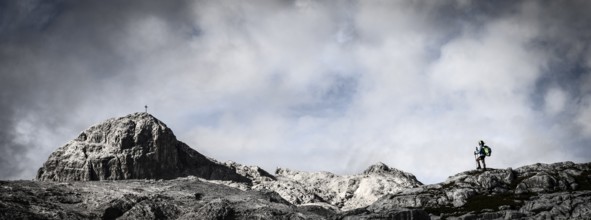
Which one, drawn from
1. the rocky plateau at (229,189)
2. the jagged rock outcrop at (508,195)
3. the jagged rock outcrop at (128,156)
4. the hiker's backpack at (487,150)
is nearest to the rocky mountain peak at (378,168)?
the rocky plateau at (229,189)

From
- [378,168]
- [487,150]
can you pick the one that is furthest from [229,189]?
[378,168]

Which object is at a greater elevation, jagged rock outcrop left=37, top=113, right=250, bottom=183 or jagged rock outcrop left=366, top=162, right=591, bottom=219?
jagged rock outcrop left=37, top=113, right=250, bottom=183

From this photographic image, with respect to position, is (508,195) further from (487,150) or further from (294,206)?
(294,206)

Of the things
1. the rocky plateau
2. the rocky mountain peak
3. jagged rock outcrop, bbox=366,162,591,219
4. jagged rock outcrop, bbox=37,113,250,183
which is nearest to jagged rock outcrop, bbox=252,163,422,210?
the rocky mountain peak

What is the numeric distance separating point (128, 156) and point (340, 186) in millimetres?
64190

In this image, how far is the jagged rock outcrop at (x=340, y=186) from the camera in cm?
15112

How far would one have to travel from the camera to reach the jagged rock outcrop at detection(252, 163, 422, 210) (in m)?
151

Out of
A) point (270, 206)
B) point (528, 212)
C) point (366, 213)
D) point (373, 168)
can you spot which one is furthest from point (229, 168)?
point (528, 212)

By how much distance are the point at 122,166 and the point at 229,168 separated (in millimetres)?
35742

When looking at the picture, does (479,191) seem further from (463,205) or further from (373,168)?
(373,168)

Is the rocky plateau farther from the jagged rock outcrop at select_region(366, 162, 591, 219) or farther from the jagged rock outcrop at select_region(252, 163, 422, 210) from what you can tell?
the jagged rock outcrop at select_region(252, 163, 422, 210)

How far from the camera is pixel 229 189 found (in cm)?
11956

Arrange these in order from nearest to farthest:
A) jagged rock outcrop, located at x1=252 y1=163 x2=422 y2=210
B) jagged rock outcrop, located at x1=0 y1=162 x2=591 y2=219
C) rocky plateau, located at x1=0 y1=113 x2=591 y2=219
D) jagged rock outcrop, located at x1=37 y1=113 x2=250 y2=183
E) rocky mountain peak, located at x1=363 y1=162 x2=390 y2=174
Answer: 1. jagged rock outcrop, located at x1=0 y1=162 x2=591 y2=219
2. rocky plateau, located at x1=0 y1=113 x2=591 y2=219
3. jagged rock outcrop, located at x1=37 y1=113 x2=250 y2=183
4. jagged rock outcrop, located at x1=252 y1=163 x2=422 y2=210
5. rocky mountain peak, located at x1=363 y1=162 x2=390 y2=174

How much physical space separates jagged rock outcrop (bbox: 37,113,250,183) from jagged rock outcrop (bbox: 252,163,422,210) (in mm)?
18210
